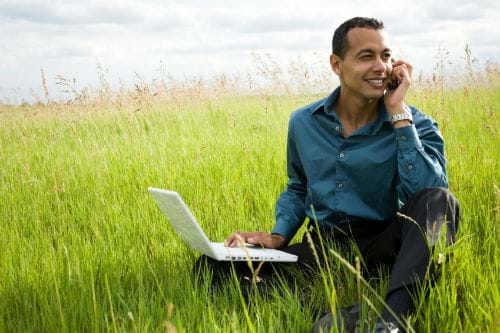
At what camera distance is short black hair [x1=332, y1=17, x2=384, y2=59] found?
300cm

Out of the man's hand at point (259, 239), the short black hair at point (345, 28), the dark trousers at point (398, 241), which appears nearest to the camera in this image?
the dark trousers at point (398, 241)

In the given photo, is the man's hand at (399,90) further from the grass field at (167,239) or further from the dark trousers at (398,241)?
the grass field at (167,239)

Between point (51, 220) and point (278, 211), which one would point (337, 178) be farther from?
point (51, 220)

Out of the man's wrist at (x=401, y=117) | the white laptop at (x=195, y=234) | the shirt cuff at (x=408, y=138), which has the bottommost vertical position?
the white laptop at (x=195, y=234)

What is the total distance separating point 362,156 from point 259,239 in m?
0.71

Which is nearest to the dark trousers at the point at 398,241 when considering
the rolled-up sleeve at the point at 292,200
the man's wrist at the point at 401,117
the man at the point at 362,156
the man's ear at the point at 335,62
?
the man at the point at 362,156

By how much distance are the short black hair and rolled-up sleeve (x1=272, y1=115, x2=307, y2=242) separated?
0.48 metres

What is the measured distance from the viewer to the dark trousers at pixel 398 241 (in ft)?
7.30

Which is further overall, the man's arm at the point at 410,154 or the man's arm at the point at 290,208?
the man's arm at the point at 290,208

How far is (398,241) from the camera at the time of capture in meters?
2.74

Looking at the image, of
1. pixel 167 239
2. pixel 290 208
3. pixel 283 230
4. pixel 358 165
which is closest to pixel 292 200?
pixel 290 208

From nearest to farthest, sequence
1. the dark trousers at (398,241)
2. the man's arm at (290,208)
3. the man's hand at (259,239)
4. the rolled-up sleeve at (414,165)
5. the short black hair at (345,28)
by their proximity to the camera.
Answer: the dark trousers at (398,241) → the rolled-up sleeve at (414,165) → the man's hand at (259,239) → the short black hair at (345,28) → the man's arm at (290,208)

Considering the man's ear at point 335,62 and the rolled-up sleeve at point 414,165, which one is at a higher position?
the man's ear at point 335,62

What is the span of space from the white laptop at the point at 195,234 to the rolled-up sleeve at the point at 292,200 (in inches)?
14.3
